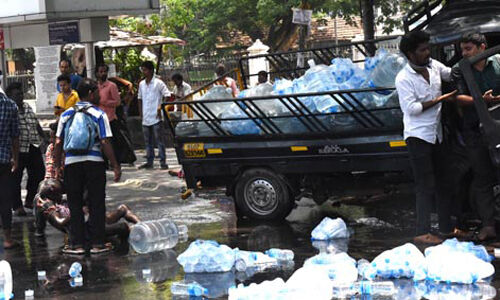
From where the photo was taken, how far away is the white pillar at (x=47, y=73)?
82.9 ft

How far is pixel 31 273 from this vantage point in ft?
30.7

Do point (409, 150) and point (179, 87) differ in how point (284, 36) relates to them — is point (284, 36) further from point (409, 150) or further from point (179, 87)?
point (409, 150)

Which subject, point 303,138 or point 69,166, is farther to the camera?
point 303,138

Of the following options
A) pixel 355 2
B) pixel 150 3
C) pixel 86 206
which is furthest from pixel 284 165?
pixel 355 2

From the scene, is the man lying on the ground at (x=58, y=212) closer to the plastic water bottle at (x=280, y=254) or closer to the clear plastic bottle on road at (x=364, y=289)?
the plastic water bottle at (x=280, y=254)

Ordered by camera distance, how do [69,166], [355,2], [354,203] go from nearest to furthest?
1. [69,166]
2. [354,203]
3. [355,2]

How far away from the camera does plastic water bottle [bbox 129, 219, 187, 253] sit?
10094 millimetres

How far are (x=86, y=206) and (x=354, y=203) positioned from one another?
334 cm

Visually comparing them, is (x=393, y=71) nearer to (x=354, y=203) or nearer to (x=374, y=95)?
(x=374, y=95)

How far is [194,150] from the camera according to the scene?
1158cm

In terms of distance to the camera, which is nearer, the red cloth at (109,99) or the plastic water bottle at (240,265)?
the plastic water bottle at (240,265)

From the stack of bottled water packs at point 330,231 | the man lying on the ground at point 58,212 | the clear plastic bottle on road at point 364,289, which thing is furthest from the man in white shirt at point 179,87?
the clear plastic bottle on road at point 364,289

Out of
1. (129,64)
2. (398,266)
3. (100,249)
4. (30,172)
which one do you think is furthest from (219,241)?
(129,64)

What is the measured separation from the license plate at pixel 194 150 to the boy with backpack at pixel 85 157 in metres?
1.63
